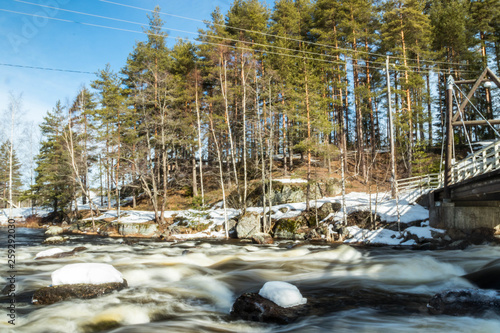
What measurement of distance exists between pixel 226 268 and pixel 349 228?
9767mm

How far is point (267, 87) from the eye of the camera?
71.9 feet

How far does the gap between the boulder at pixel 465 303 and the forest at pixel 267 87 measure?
49.8ft

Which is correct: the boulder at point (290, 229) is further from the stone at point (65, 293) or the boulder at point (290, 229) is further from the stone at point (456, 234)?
the stone at point (65, 293)

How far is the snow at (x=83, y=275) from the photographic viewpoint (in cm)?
561

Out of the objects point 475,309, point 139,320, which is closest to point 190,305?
point 139,320

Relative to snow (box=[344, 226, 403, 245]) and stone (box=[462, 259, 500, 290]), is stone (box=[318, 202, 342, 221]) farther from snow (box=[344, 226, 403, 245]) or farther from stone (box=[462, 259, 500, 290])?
stone (box=[462, 259, 500, 290])

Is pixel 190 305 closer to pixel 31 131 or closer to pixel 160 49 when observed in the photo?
pixel 160 49

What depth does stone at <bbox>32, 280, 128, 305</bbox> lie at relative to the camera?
5.26m

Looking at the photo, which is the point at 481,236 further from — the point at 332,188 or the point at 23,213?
the point at 23,213

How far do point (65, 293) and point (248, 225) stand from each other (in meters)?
14.2

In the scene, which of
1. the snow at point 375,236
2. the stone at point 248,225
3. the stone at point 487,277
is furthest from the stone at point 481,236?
the stone at point 248,225

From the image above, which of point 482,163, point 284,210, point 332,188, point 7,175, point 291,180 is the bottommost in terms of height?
point 284,210

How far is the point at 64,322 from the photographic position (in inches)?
176

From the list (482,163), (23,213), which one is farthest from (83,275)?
(23,213)
